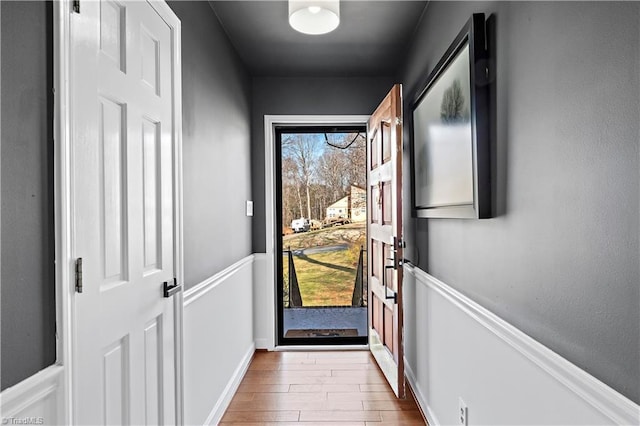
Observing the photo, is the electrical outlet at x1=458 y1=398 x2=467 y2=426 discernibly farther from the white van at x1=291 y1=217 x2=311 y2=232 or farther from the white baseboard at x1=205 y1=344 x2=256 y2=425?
the white van at x1=291 y1=217 x2=311 y2=232

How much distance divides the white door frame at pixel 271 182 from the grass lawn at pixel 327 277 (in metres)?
0.33

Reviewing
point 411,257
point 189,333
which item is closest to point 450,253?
point 411,257

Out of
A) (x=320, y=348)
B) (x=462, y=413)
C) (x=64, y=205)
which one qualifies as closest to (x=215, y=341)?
(x=462, y=413)

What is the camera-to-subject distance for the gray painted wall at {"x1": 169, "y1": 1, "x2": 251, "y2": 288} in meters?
2.05

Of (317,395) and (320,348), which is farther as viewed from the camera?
(320,348)

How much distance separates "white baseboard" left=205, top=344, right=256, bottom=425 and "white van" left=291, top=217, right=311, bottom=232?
117 centimetres

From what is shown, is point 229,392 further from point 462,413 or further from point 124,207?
point 124,207

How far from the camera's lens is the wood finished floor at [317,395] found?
98.2 inches

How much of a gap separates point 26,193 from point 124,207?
18.1 inches

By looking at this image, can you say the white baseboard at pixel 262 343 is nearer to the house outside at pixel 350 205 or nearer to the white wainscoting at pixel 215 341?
the white wainscoting at pixel 215 341

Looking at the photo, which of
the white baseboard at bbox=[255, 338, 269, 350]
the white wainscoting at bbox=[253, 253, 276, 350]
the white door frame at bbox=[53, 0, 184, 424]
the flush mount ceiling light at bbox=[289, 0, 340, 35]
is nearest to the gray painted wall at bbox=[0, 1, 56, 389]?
the white door frame at bbox=[53, 0, 184, 424]

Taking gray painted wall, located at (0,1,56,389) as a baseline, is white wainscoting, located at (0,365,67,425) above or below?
below

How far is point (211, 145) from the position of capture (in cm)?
245

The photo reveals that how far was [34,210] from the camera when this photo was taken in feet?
3.15
